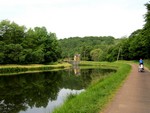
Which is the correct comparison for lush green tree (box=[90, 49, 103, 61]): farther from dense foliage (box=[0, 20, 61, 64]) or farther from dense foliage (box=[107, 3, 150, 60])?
dense foliage (box=[0, 20, 61, 64])

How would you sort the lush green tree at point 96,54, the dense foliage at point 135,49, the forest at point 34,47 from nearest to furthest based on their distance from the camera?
1. the dense foliage at point 135,49
2. the forest at point 34,47
3. the lush green tree at point 96,54

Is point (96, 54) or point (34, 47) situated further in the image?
point (96, 54)

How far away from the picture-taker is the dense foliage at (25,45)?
85062 millimetres

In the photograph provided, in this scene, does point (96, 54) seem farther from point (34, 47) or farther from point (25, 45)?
point (25, 45)

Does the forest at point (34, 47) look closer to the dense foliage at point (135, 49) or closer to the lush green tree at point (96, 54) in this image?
the dense foliage at point (135, 49)

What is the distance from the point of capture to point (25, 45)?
305 ft

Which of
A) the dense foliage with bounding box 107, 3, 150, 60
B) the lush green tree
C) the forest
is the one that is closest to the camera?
A: the dense foliage with bounding box 107, 3, 150, 60

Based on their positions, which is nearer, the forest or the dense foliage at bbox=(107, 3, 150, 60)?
the dense foliage at bbox=(107, 3, 150, 60)

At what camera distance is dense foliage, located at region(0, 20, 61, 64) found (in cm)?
8506

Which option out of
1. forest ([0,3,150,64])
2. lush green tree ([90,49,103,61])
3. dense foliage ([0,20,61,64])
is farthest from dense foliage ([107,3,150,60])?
lush green tree ([90,49,103,61])

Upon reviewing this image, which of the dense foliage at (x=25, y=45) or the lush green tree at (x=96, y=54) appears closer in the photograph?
the dense foliage at (x=25, y=45)

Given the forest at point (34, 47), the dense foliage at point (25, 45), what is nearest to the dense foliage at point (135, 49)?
the forest at point (34, 47)


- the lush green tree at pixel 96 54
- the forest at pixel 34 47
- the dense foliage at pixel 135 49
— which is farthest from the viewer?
the lush green tree at pixel 96 54

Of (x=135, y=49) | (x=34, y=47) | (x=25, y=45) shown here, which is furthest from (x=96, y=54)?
(x=25, y=45)
